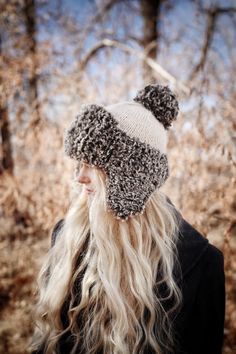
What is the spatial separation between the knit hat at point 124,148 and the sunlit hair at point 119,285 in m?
0.11

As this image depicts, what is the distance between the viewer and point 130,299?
1.68m

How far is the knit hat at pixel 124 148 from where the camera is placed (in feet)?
5.14

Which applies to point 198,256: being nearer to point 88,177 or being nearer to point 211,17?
point 88,177

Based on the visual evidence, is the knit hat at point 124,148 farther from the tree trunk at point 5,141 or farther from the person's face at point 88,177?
the tree trunk at point 5,141

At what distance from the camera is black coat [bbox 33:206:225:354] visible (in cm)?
167

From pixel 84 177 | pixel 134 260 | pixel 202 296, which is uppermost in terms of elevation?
pixel 84 177

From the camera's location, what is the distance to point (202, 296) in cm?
168

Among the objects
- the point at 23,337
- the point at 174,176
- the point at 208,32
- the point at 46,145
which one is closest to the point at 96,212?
the point at 174,176

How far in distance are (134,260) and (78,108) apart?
3.26 m

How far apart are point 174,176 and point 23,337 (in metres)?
2.80

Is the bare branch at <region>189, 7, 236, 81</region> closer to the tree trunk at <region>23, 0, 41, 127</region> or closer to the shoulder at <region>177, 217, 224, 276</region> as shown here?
the tree trunk at <region>23, 0, 41, 127</region>

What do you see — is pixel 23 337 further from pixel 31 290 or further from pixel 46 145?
pixel 46 145

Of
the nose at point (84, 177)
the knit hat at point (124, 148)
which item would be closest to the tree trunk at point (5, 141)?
the nose at point (84, 177)

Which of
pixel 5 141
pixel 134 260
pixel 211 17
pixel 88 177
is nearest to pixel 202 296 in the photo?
pixel 134 260
